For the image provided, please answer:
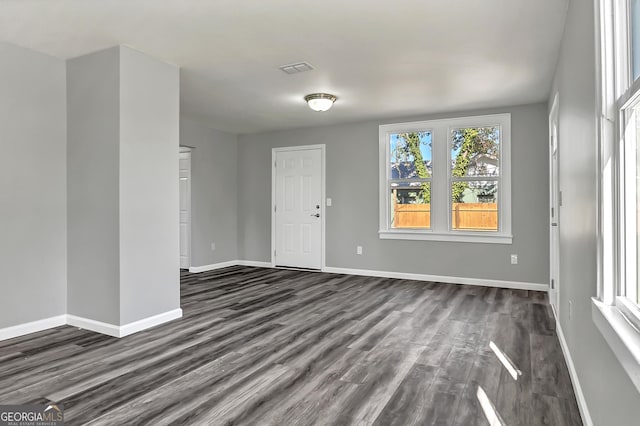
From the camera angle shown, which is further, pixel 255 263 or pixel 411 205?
pixel 255 263

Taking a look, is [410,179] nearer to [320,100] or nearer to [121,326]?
[320,100]

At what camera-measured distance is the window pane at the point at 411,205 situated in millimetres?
5723

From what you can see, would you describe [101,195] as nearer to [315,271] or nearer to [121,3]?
[121,3]

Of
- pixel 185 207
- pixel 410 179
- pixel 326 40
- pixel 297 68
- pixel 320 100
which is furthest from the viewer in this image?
pixel 185 207

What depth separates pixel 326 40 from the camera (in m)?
3.18

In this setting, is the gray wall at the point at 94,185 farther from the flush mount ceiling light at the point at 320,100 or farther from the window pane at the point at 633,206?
the window pane at the point at 633,206

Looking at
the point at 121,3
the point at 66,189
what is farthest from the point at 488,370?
the point at 66,189

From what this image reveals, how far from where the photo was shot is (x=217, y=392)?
2277 millimetres

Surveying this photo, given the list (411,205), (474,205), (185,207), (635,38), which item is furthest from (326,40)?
(185,207)

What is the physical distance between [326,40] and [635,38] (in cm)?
228

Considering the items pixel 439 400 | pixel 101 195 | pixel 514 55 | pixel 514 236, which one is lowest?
pixel 439 400

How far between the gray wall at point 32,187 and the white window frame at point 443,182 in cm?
412

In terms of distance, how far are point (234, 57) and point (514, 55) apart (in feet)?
8.17

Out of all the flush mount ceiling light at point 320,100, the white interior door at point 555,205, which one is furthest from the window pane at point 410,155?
the white interior door at point 555,205
